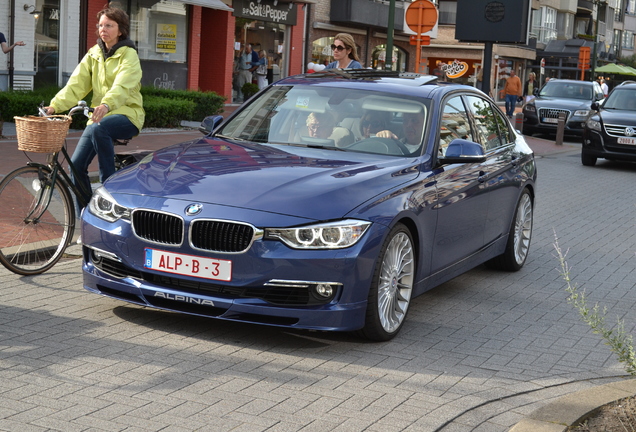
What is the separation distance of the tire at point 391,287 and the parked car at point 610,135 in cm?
1510

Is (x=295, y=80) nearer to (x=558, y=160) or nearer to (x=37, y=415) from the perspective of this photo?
(x=37, y=415)

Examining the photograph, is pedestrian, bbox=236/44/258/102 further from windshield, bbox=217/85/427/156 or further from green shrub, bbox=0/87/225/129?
windshield, bbox=217/85/427/156

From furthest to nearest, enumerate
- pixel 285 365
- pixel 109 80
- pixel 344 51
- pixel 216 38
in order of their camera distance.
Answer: pixel 216 38 → pixel 344 51 → pixel 109 80 → pixel 285 365

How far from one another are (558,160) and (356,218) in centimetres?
1739

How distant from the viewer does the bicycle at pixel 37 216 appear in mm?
6766

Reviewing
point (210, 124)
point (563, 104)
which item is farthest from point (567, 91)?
point (210, 124)

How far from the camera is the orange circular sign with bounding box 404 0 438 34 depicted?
17.0 meters

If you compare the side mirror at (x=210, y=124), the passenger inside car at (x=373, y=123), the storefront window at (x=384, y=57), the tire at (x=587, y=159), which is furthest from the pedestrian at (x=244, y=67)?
the passenger inside car at (x=373, y=123)

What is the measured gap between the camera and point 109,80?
7539 millimetres

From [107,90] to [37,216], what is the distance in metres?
1.19

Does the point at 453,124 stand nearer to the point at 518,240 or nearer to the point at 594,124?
the point at 518,240

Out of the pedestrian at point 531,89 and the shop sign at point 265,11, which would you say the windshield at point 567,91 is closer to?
the pedestrian at point 531,89

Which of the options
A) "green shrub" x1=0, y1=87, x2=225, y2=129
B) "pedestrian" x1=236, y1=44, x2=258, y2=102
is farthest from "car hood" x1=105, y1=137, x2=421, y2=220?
"pedestrian" x1=236, y1=44, x2=258, y2=102

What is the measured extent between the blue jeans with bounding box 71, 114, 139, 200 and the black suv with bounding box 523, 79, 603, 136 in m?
21.9
